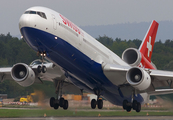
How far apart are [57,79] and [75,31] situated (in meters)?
6.32

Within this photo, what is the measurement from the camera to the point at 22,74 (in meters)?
25.1

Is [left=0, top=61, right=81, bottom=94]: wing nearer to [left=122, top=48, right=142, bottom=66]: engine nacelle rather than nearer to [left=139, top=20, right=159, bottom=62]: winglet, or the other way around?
[left=122, top=48, right=142, bottom=66]: engine nacelle

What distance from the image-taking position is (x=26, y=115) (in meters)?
31.3

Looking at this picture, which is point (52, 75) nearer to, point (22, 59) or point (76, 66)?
point (76, 66)

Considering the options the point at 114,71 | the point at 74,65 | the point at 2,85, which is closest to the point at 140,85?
the point at 114,71

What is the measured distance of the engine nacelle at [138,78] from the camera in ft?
77.8

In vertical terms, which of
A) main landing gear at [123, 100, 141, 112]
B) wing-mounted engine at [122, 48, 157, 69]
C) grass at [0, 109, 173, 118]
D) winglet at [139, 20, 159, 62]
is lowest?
grass at [0, 109, 173, 118]

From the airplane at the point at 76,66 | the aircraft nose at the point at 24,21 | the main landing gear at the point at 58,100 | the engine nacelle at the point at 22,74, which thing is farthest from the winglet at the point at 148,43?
the aircraft nose at the point at 24,21

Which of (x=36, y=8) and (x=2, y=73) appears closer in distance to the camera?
(x=36, y=8)

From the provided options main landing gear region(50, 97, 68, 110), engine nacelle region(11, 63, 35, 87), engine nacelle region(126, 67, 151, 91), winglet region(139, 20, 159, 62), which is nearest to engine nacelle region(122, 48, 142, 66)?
winglet region(139, 20, 159, 62)

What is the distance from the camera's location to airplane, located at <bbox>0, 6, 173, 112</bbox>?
19938mm

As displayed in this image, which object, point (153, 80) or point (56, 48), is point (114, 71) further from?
point (56, 48)

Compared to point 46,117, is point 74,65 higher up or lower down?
higher up

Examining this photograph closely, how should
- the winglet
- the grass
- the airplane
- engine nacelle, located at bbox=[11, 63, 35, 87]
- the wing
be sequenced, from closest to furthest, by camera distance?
the airplane
engine nacelle, located at bbox=[11, 63, 35, 87]
the wing
the grass
the winglet
